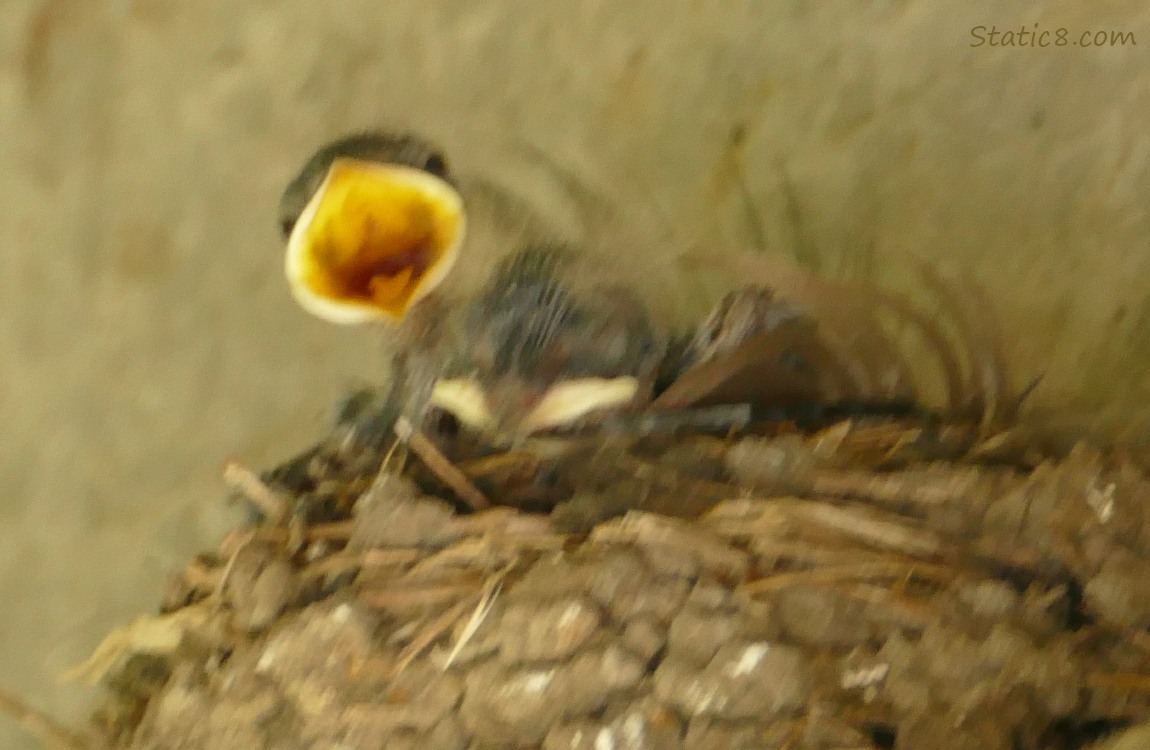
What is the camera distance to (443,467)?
3.20ft

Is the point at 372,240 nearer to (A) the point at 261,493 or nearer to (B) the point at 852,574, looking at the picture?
(A) the point at 261,493

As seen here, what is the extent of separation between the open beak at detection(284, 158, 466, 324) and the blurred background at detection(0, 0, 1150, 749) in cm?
12

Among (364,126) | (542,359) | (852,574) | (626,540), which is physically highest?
(364,126)

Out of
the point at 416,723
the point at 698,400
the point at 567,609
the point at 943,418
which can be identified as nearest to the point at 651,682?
the point at 567,609

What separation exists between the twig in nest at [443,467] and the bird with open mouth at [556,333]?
68 millimetres

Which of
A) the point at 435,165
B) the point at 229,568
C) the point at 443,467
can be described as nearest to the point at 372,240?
the point at 435,165

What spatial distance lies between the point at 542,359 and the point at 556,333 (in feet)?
0.11

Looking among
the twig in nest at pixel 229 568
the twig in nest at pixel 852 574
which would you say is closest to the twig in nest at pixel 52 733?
the twig in nest at pixel 229 568

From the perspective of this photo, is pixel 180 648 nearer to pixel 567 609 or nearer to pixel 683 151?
pixel 567 609

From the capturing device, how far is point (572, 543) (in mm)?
858

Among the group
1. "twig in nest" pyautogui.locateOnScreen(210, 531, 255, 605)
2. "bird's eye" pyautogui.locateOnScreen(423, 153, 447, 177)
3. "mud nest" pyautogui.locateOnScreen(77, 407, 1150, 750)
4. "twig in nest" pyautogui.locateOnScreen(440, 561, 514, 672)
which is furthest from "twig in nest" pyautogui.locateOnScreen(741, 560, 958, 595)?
"bird's eye" pyautogui.locateOnScreen(423, 153, 447, 177)

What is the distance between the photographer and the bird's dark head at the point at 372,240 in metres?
1.08

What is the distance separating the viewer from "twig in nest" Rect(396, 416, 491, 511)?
97cm

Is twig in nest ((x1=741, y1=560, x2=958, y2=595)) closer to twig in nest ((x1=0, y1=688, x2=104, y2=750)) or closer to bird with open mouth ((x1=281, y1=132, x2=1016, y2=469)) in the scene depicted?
bird with open mouth ((x1=281, y1=132, x2=1016, y2=469))
